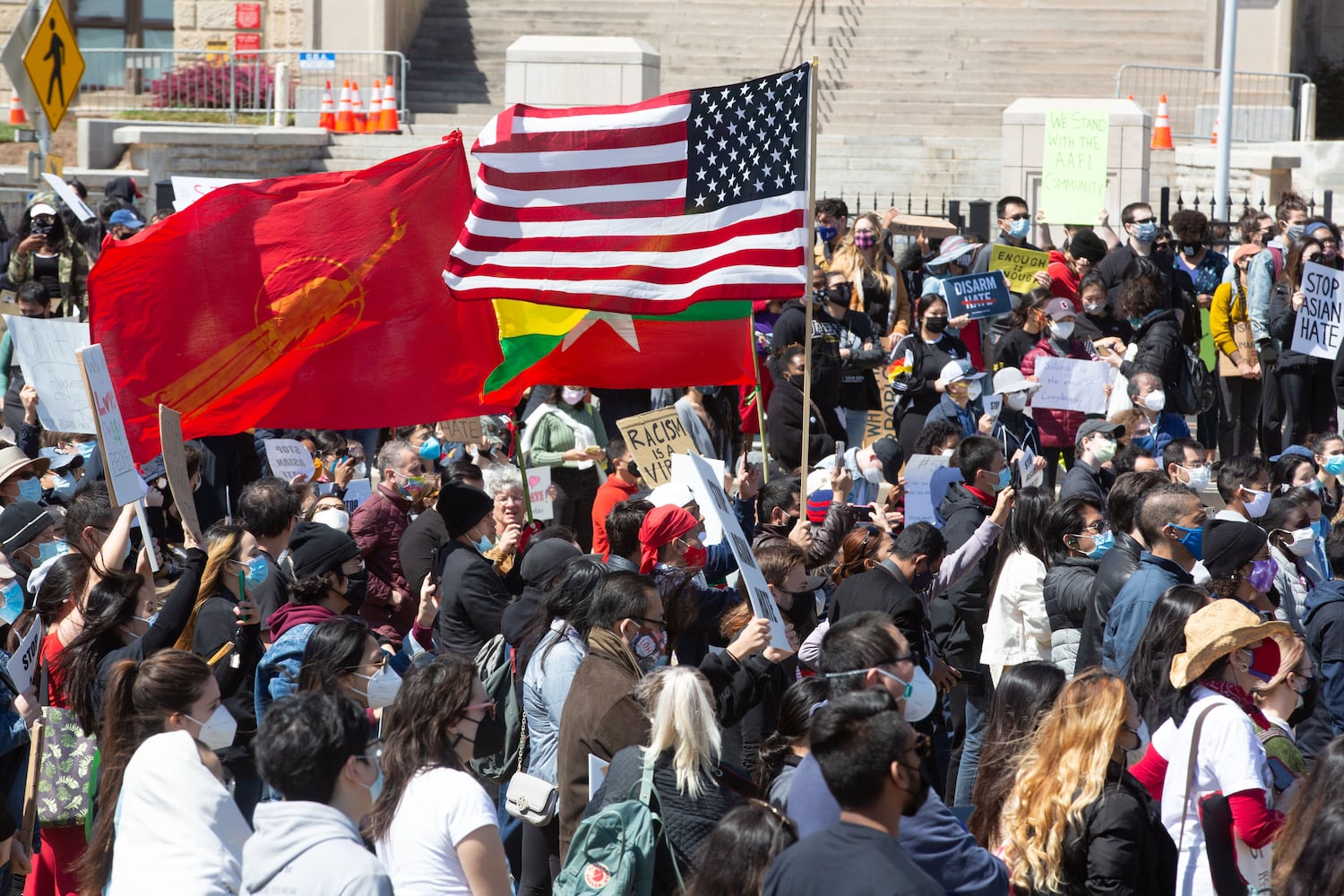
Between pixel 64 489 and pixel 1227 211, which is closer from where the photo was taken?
pixel 64 489

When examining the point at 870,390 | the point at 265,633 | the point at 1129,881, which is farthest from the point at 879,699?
the point at 870,390

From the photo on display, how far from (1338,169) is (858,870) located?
17.8 metres

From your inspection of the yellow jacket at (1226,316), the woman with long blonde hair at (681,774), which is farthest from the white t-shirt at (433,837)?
the yellow jacket at (1226,316)

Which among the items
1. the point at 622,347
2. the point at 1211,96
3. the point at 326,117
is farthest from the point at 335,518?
the point at 1211,96

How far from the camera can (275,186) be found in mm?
8250

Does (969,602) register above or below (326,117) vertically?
below

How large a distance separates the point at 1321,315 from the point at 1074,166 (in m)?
4.03

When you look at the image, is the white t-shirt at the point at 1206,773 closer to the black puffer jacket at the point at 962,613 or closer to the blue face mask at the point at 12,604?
the black puffer jacket at the point at 962,613

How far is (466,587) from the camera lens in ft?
22.6

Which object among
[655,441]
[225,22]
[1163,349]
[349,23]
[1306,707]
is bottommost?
[1306,707]

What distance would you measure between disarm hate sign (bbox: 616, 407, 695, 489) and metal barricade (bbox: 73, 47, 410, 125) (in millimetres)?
15324

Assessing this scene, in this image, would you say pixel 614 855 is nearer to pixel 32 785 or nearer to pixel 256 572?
pixel 32 785

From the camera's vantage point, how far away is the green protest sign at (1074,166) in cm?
1555

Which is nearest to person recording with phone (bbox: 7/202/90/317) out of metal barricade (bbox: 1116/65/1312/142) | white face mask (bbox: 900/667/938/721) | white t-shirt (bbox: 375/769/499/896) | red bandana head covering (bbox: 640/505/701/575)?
red bandana head covering (bbox: 640/505/701/575)
